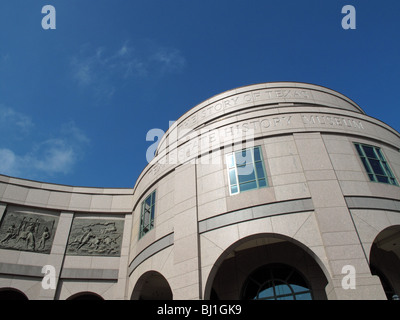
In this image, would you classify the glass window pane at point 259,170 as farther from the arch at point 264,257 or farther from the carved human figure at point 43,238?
the carved human figure at point 43,238

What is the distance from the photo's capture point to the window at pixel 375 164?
12277 millimetres

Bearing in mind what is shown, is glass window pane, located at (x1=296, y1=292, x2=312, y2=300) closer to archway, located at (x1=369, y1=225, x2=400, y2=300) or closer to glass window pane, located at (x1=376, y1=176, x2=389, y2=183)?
archway, located at (x1=369, y1=225, x2=400, y2=300)

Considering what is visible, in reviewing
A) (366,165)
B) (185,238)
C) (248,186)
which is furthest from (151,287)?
(366,165)

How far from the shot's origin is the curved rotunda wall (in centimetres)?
1034

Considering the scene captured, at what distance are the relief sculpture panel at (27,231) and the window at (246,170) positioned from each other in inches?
433

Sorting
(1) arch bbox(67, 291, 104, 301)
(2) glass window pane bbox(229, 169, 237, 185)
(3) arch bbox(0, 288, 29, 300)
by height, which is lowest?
(1) arch bbox(67, 291, 104, 301)

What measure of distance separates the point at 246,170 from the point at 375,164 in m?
5.37

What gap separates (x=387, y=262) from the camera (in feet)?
44.7

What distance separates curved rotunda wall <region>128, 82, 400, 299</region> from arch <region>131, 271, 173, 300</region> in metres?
0.51

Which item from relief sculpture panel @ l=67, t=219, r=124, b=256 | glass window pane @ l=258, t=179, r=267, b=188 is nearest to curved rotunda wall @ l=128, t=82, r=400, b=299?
glass window pane @ l=258, t=179, r=267, b=188
